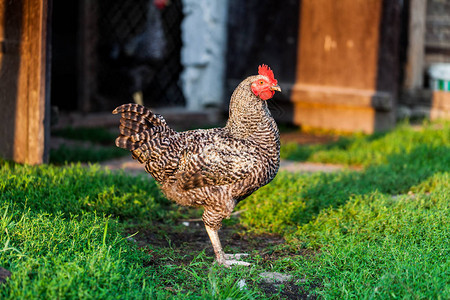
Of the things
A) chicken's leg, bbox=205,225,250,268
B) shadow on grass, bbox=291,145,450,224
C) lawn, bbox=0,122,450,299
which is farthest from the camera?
shadow on grass, bbox=291,145,450,224

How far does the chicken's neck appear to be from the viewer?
393cm

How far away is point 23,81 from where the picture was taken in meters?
5.38

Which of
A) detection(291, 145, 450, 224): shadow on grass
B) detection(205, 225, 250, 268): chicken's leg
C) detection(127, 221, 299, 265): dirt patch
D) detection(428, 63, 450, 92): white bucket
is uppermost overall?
detection(428, 63, 450, 92): white bucket

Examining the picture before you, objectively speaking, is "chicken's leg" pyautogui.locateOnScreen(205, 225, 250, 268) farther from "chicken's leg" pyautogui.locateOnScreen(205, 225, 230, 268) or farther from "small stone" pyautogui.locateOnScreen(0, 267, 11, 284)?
"small stone" pyautogui.locateOnScreen(0, 267, 11, 284)

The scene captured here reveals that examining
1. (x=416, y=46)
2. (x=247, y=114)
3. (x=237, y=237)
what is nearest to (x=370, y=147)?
(x=416, y=46)

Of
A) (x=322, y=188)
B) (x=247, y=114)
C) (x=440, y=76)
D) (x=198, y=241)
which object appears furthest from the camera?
(x=440, y=76)

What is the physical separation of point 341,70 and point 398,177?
125 inches

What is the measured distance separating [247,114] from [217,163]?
405 millimetres

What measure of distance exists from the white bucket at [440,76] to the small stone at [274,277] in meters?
6.59

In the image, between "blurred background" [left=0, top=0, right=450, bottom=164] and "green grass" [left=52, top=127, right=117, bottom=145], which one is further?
"blurred background" [left=0, top=0, right=450, bottom=164]

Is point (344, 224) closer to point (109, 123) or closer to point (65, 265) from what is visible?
point (65, 265)

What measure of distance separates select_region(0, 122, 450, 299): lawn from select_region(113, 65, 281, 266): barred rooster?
0.41 metres

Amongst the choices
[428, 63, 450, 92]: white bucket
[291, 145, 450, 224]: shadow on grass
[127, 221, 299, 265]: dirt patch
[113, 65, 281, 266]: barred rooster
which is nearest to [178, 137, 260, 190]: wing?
[113, 65, 281, 266]: barred rooster

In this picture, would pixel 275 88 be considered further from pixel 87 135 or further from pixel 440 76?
pixel 440 76
